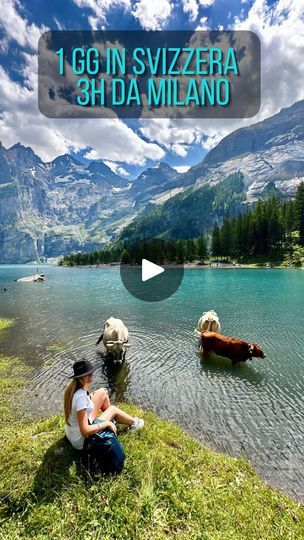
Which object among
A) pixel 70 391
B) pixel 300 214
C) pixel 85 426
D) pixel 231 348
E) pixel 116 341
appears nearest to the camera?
pixel 85 426

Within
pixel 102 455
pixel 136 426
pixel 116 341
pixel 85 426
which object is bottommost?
pixel 116 341

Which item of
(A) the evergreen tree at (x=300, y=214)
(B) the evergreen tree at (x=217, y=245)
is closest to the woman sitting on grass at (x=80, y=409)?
(A) the evergreen tree at (x=300, y=214)

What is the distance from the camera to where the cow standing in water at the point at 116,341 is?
17.0m

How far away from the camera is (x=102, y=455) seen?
6.43 meters

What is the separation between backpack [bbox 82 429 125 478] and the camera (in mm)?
6410

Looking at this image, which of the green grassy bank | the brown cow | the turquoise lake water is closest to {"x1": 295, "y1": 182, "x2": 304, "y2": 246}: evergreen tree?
the turquoise lake water

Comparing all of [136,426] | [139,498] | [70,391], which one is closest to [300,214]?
[136,426]

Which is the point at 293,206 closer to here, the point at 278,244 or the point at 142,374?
the point at 278,244

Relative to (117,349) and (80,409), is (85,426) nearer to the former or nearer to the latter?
(80,409)

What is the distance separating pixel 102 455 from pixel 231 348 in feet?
39.1

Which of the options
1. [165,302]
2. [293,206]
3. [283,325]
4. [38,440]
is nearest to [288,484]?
[38,440]

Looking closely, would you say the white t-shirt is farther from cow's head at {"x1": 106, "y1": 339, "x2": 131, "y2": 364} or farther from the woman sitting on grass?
cow's head at {"x1": 106, "y1": 339, "x2": 131, "y2": 364}

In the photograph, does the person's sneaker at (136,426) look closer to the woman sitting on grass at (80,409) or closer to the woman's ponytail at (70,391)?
the woman sitting on grass at (80,409)

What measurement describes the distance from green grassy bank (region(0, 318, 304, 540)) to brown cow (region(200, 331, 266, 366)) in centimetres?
860
